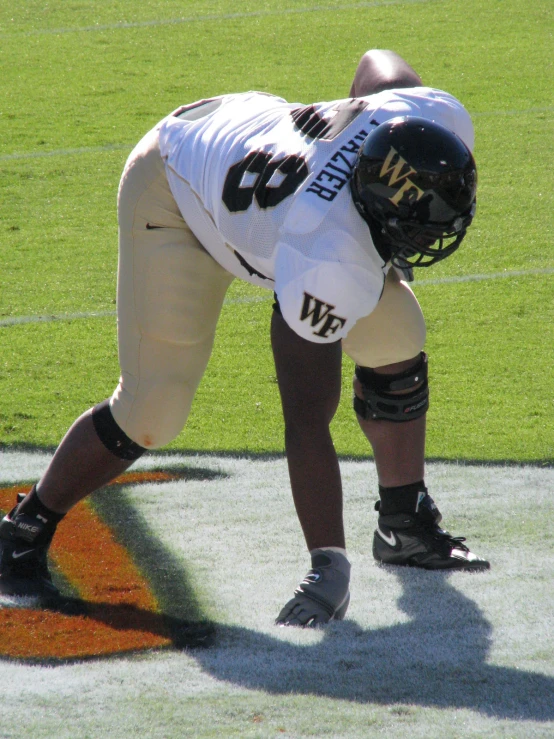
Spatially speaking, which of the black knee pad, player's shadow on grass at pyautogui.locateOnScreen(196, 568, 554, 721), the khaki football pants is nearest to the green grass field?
player's shadow on grass at pyautogui.locateOnScreen(196, 568, 554, 721)

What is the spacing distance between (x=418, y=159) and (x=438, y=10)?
365 inches

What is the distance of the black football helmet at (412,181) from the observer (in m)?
2.01

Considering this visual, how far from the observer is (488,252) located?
566 centimetres

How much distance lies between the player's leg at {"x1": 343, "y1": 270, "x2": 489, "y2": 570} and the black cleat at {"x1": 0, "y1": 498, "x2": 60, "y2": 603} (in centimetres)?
87

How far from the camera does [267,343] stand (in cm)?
463

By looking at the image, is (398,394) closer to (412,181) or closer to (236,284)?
(412,181)

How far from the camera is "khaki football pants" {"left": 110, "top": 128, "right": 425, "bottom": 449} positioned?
8.02 feet

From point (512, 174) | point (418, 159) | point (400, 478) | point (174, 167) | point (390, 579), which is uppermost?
point (418, 159)

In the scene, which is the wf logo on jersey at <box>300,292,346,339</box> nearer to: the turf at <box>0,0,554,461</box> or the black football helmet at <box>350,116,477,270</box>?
the black football helmet at <box>350,116,477,270</box>

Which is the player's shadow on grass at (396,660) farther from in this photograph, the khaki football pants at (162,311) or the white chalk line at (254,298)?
the white chalk line at (254,298)

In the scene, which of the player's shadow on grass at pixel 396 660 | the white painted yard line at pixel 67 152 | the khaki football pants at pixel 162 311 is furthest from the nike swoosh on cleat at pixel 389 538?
the white painted yard line at pixel 67 152

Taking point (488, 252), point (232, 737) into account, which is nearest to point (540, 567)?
point (232, 737)

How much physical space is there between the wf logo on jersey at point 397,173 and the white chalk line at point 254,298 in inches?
122

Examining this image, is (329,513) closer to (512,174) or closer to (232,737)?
(232,737)
